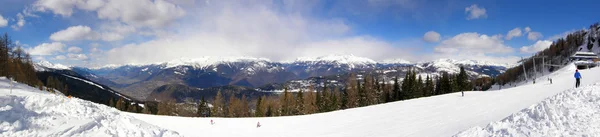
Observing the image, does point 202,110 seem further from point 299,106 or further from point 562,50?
point 562,50

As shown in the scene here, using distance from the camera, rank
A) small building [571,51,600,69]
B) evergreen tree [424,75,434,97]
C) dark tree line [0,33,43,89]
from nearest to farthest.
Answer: dark tree line [0,33,43,89] < evergreen tree [424,75,434,97] < small building [571,51,600,69]

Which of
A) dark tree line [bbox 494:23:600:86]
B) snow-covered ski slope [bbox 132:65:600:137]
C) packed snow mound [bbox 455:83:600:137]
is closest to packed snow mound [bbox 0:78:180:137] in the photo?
snow-covered ski slope [bbox 132:65:600:137]

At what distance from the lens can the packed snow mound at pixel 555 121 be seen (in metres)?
10.4

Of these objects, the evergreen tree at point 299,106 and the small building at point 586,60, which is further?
the small building at point 586,60

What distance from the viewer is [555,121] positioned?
35.9 feet

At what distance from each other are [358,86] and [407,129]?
60436 millimetres

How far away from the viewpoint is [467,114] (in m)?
20.6

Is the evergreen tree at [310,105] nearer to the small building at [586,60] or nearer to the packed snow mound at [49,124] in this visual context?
the packed snow mound at [49,124]

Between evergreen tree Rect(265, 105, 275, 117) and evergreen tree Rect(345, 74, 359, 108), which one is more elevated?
evergreen tree Rect(345, 74, 359, 108)

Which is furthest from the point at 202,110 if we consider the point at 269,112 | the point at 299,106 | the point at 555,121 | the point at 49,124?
the point at 555,121

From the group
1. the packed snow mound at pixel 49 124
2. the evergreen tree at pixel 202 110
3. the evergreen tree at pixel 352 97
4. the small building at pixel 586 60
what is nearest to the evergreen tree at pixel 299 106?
the evergreen tree at pixel 352 97

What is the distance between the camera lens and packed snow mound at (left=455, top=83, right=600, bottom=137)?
10.4 m

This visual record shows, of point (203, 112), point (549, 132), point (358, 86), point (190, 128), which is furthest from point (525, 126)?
point (203, 112)

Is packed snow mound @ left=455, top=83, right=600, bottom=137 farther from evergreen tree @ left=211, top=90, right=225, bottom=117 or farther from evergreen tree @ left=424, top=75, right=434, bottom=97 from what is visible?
evergreen tree @ left=211, top=90, right=225, bottom=117
